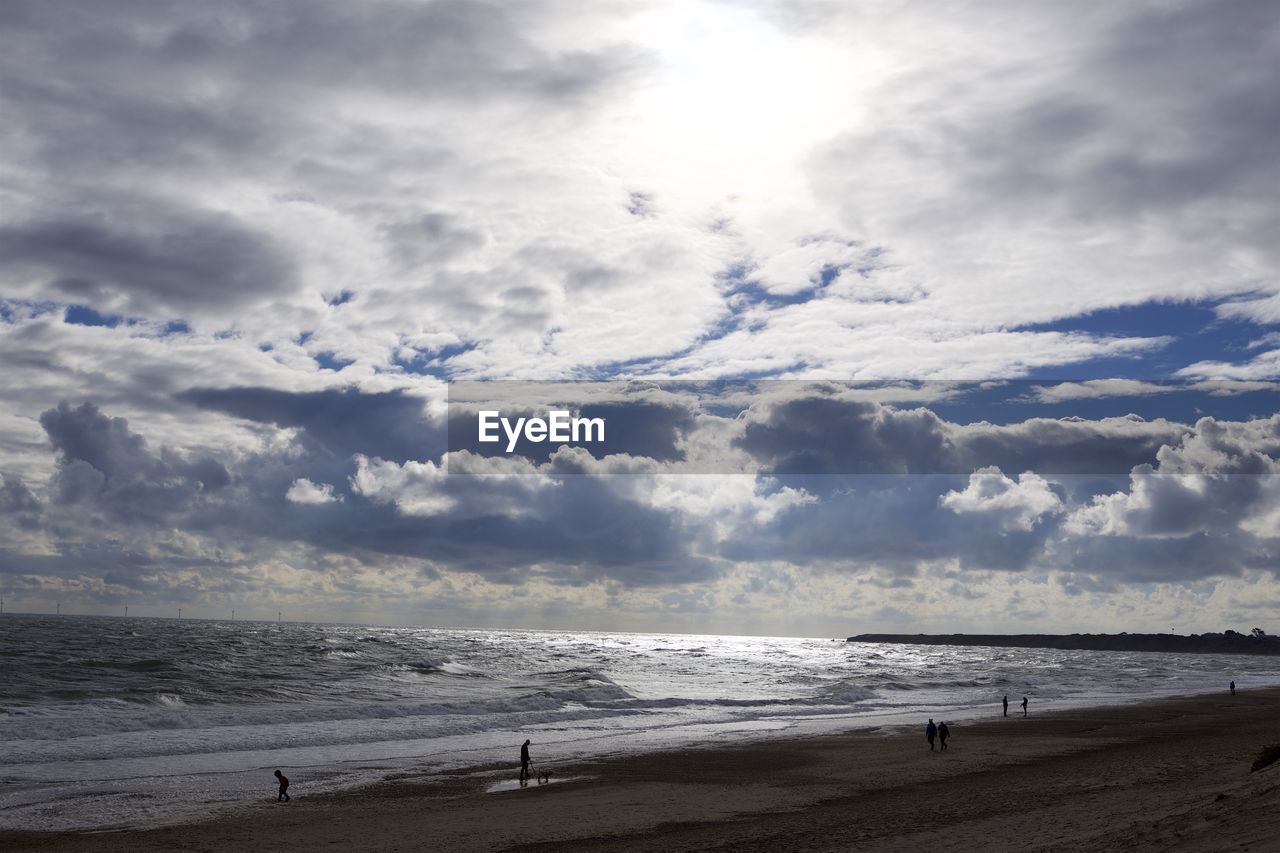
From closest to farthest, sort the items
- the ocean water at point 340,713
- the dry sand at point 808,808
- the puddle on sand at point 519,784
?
the dry sand at point 808,808 < the puddle on sand at point 519,784 < the ocean water at point 340,713

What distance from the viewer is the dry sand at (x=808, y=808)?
1808 cm

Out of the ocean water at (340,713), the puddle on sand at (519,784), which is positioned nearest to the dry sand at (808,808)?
the puddle on sand at (519,784)

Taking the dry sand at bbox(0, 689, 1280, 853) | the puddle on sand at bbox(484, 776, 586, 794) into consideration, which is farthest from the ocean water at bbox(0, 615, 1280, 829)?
the dry sand at bbox(0, 689, 1280, 853)

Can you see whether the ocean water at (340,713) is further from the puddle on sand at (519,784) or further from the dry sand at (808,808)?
the dry sand at (808,808)

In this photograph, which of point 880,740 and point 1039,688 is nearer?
point 880,740

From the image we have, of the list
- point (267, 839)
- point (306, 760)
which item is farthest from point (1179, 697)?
point (267, 839)

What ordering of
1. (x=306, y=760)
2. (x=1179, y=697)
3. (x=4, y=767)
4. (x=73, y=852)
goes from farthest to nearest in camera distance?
(x=1179, y=697), (x=306, y=760), (x=4, y=767), (x=73, y=852)

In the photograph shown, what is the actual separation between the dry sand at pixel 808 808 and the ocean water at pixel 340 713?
3.13 meters

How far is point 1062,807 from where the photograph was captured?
2266 cm

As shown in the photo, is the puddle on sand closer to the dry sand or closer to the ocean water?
the dry sand

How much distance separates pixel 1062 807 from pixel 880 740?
22141mm

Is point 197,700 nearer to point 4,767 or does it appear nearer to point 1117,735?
point 4,767

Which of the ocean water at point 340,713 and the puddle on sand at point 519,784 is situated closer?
the puddle on sand at point 519,784

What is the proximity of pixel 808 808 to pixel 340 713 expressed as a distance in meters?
32.7
